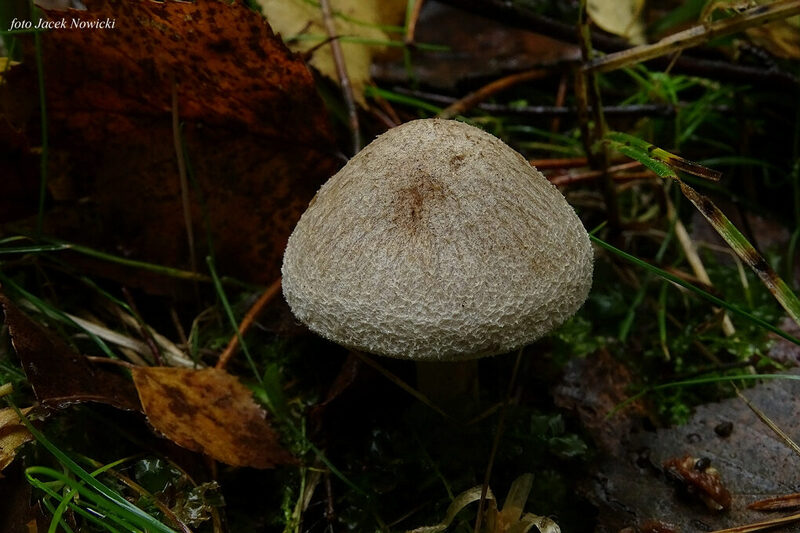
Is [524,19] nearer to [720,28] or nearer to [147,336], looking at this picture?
[720,28]

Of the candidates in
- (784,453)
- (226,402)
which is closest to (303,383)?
(226,402)

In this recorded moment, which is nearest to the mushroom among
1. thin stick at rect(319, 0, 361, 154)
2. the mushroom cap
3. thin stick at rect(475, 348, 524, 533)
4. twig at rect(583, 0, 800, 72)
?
the mushroom cap

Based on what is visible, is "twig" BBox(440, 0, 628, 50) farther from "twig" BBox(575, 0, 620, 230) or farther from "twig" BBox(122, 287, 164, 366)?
"twig" BBox(122, 287, 164, 366)

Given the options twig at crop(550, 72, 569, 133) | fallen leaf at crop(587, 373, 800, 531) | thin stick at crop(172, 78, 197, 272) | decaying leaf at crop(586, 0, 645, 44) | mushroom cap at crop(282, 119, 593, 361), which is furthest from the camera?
twig at crop(550, 72, 569, 133)

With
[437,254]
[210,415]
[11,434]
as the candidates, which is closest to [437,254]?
[437,254]

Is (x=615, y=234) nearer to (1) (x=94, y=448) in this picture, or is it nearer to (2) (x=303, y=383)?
(2) (x=303, y=383)

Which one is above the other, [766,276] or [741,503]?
[766,276]

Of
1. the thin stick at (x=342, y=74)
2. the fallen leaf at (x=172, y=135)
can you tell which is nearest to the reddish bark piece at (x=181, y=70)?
the fallen leaf at (x=172, y=135)
